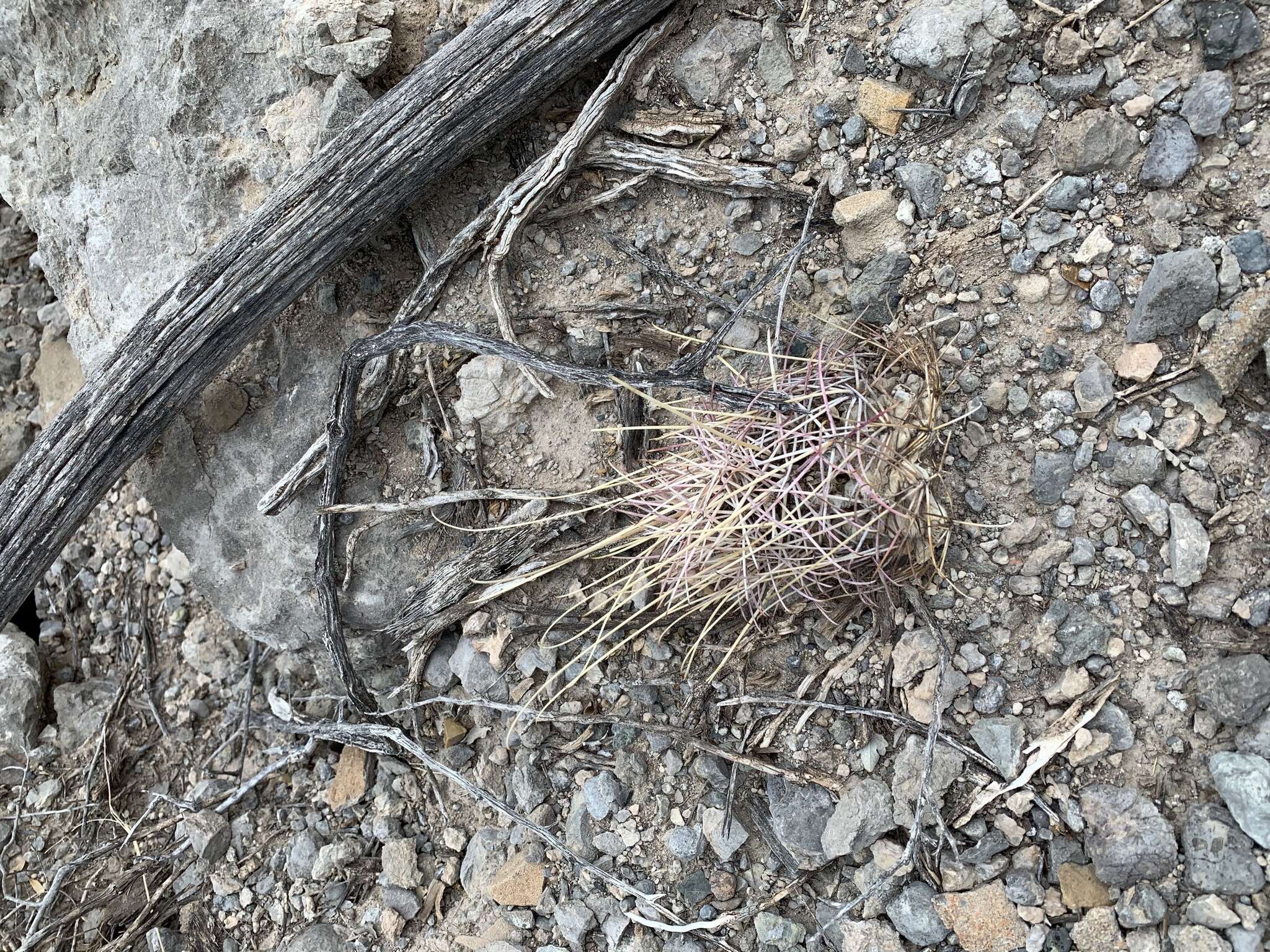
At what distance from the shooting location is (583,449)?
1854 mm

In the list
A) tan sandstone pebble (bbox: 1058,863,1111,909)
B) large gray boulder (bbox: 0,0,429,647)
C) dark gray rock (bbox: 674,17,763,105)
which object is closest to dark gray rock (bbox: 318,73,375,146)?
large gray boulder (bbox: 0,0,429,647)

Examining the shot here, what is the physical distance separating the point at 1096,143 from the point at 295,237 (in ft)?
4.95

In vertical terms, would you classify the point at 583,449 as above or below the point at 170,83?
below

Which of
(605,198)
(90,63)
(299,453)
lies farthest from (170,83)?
(605,198)

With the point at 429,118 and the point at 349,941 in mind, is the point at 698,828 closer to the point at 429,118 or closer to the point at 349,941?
the point at 349,941

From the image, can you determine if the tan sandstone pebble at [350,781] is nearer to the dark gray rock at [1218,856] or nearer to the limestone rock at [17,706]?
the limestone rock at [17,706]

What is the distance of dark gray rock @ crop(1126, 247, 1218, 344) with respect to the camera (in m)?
1.44

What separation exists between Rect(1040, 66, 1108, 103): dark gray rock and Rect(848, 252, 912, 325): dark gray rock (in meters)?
0.37

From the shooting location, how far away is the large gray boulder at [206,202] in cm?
188

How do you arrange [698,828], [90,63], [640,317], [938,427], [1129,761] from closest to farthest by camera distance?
[1129,761]
[938,427]
[698,828]
[640,317]
[90,63]

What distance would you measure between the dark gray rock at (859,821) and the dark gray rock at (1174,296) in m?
0.91

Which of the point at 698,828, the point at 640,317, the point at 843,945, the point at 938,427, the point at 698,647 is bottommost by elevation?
the point at 843,945

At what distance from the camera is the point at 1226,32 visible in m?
1.44

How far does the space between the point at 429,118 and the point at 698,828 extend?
1481 millimetres
